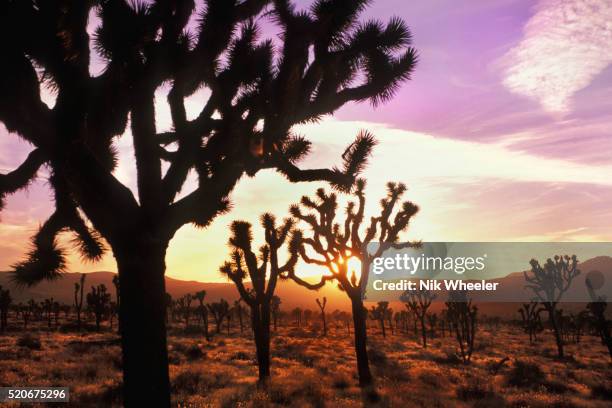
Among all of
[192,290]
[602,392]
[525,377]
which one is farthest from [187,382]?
[192,290]

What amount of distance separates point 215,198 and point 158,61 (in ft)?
6.21

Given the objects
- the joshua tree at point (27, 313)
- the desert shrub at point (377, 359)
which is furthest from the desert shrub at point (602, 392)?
the joshua tree at point (27, 313)

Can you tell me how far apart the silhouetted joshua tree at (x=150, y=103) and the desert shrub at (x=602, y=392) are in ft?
43.5

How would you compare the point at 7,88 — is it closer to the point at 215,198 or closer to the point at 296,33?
the point at 215,198

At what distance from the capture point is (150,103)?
5895 mm

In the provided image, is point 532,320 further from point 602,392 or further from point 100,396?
point 100,396

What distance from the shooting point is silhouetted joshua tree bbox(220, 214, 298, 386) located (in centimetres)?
1499

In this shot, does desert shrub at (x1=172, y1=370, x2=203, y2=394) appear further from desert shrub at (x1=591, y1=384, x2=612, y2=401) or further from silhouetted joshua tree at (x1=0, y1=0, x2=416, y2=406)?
desert shrub at (x1=591, y1=384, x2=612, y2=401)

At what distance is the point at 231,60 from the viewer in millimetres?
6008

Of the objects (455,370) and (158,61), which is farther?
(455,370)

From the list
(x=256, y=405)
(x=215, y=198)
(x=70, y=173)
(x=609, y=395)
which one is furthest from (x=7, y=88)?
(x=609, y=395)

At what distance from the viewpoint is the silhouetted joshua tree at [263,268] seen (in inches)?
590

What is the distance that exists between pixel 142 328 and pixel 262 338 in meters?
10.5

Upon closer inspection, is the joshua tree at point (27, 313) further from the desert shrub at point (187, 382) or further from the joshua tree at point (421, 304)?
the joshua tree at point (421, 304)
